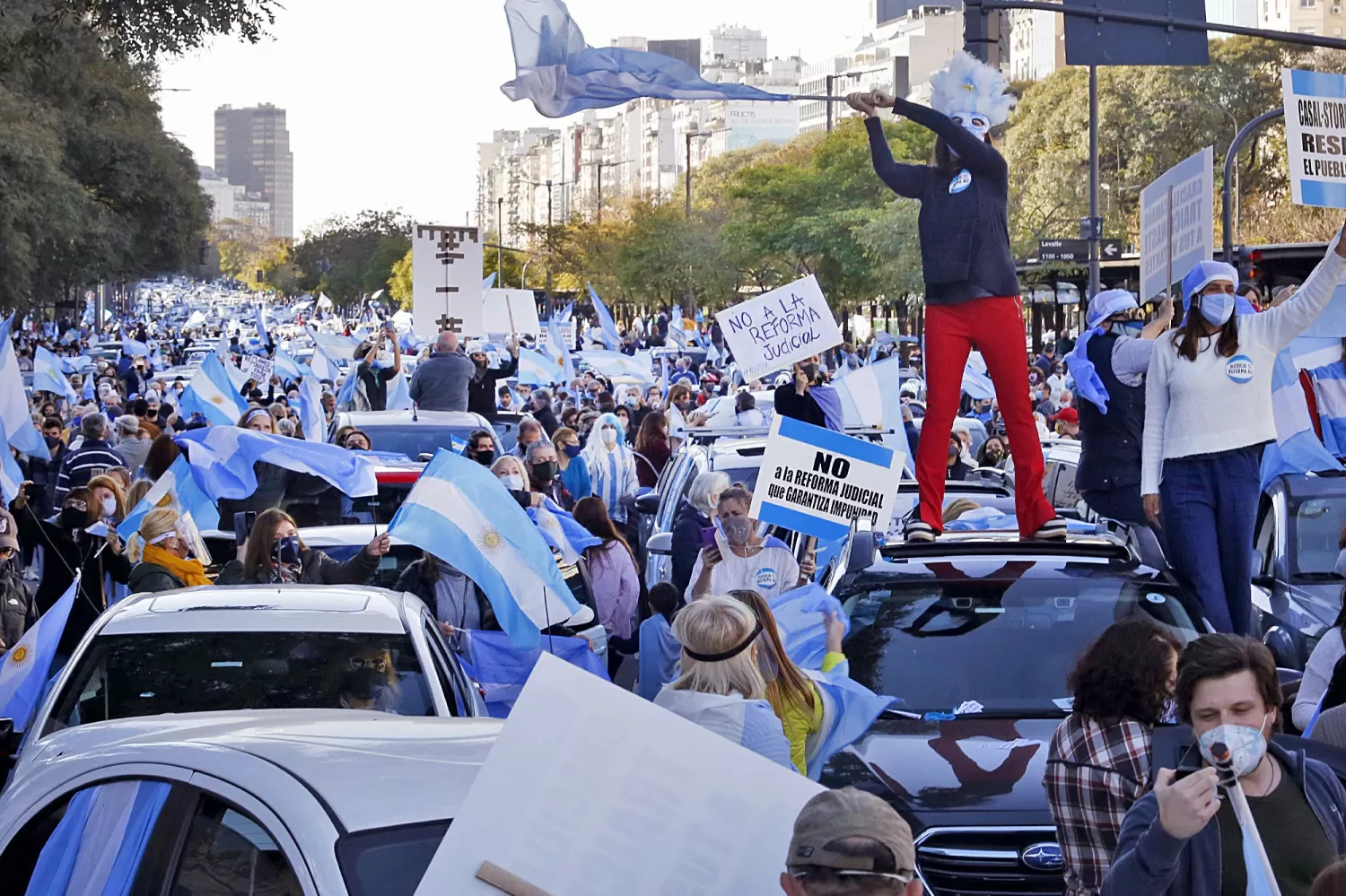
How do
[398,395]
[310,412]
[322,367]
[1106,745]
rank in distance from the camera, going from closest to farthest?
[1106,745] → [310,412] → [398,395] → [322,367]

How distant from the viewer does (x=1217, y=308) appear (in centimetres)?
762

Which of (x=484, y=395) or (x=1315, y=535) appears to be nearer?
(x=1315, y=535)

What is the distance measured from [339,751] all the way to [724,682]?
1461 millimetres

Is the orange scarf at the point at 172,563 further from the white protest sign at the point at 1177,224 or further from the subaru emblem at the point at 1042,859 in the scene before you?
the white protest sign at the point at 1177,224

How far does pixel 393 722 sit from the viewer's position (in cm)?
475

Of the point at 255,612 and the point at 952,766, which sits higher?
the point at 255,612

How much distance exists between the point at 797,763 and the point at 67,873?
2425 millimetres

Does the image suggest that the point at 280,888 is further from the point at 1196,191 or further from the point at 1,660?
the point at 1196,191

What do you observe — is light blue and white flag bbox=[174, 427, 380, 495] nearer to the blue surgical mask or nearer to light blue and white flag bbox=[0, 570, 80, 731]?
light blue and white flag bbox=[0, 570, 80, 731]

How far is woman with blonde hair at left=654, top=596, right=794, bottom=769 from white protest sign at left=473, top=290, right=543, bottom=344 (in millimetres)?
32238

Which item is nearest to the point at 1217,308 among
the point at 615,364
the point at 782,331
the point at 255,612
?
the point at 255,612

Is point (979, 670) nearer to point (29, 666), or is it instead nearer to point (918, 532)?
point (918, 532)


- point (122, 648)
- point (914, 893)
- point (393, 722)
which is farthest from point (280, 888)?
point (122, 648)

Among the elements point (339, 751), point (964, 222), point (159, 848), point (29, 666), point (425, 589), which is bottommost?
point (29, 666)
